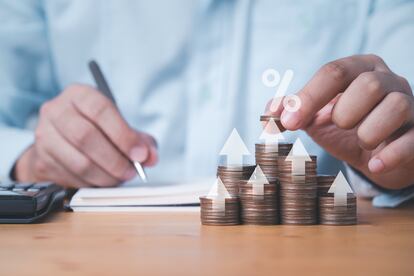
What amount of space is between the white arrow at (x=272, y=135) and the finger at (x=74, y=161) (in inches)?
19.9

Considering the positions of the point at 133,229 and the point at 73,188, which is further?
the point at 73,188

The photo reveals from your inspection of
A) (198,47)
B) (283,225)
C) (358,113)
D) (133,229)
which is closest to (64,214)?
(133,229)

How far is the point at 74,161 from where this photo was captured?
4.43 feet

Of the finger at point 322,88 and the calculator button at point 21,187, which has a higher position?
the finger at point 322,88

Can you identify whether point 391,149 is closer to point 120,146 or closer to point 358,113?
point 358,113

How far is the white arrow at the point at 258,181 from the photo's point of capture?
33.9 inches

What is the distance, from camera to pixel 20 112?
174 cm

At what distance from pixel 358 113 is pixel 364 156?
21 cm

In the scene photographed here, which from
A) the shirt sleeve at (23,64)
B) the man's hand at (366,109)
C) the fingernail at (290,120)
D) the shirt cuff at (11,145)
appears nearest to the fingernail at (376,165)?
the man's hand at (366,109)

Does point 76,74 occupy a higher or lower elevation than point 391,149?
higher

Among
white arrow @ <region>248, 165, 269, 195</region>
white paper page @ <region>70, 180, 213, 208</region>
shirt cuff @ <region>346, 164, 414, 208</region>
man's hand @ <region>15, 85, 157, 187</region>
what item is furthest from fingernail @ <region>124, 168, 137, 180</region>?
white arrow @ <region>248, 165, 269, 195</region>

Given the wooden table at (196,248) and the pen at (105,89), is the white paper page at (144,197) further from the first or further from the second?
the pen at (105,89)

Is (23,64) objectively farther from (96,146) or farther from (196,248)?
(196,248)

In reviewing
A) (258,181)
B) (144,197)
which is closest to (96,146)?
(144,197)
